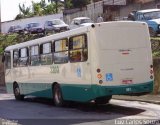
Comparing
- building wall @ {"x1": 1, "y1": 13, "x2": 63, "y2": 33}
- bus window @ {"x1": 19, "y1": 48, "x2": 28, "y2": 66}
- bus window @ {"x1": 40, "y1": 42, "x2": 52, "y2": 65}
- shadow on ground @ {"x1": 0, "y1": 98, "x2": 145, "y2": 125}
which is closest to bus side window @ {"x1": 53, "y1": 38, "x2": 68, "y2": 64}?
bus window @ {"x1": 40, "y1": 42, "x2": 52, "y2": 65}

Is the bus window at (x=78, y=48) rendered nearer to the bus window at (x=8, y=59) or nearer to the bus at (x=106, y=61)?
the bus at (x=106, y=61)

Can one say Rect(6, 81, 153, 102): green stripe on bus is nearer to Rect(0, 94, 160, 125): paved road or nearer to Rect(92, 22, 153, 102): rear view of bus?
Rect(92, 22, 153, 102): rear view of bus

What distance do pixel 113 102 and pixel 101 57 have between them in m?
4.29

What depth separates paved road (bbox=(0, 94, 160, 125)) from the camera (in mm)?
14258

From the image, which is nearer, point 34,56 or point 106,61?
point 106,61

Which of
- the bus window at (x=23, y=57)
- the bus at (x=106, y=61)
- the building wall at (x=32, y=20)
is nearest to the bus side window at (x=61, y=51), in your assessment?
the bus at (x=106, y=61)

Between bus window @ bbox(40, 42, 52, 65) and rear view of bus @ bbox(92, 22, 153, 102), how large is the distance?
13.6ft

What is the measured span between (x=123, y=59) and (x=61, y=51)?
10.3ft

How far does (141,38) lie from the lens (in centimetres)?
1681

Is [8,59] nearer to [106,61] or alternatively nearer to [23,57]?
[23,57]

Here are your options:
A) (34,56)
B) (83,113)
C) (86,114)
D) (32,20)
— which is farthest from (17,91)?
(32,20)

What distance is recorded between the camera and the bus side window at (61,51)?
60.4ft

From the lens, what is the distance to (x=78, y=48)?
17281mm

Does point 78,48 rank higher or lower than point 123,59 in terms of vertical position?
higher
